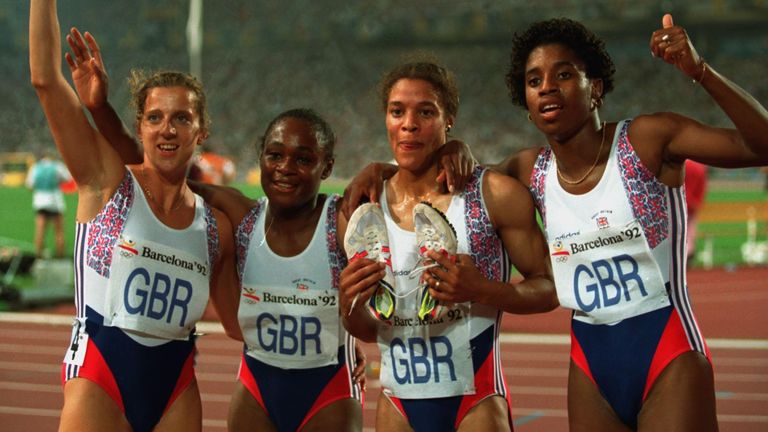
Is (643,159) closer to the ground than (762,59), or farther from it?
closer to the ground

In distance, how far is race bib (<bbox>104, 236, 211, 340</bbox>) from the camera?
10.3 ft

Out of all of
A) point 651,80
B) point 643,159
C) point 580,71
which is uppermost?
point 651,80

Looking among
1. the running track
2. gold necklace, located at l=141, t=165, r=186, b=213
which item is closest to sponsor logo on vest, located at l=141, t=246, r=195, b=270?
gold necklace, located at l=141, t=165, r=186, b=213

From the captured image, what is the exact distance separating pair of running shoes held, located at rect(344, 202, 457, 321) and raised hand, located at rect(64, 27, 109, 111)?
3.26ft

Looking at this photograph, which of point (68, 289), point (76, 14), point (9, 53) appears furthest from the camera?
point (9, 53)

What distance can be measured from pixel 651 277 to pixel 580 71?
717 millimetres

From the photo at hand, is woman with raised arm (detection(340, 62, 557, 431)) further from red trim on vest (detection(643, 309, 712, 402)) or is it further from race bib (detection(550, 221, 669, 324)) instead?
red trim on vest (detection(643, 309, 712, 402))

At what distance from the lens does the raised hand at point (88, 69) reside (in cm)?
319

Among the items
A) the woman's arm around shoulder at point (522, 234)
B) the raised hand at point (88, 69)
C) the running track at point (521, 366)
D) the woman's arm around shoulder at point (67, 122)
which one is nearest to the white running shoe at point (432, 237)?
the woman's arm around shoulder at point (522, 234)

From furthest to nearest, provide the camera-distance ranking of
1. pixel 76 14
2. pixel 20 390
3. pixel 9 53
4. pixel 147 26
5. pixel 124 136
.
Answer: pixel 147 26 → pixel 9 53 → pixel 76 14 → pixel 20 390 → pixel 124 136

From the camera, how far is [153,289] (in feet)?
10.4

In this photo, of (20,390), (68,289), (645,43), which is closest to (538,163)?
(20,390)

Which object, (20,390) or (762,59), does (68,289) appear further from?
(762,59)

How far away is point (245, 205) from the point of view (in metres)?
3.59
